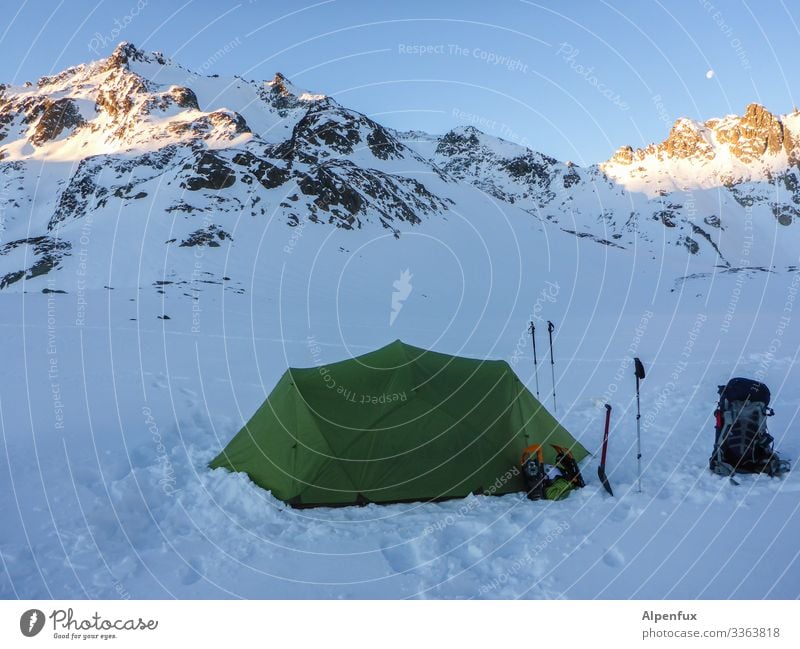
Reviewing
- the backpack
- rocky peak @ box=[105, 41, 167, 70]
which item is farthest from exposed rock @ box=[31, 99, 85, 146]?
the backpack

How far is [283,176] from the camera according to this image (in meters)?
60.8

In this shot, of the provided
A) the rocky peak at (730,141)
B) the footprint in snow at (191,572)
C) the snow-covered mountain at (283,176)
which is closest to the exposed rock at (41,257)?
the snow-covered mountain at (283,176)

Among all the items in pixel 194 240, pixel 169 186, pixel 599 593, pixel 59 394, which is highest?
pixel 169 186

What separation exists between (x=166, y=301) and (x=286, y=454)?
2263 cm

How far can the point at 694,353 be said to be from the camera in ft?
57.7

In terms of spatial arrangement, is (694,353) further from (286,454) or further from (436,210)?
(436,210)

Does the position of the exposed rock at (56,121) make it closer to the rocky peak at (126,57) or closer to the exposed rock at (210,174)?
the rocky peak at (126,57)

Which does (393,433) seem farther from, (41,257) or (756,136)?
(756,136)

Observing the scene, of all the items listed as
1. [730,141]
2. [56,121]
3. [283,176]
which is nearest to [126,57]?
[56,121]

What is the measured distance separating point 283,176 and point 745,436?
6062cm

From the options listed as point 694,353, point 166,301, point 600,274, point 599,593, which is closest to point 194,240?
point 166,301

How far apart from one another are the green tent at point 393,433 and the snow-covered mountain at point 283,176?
31550 millimetres

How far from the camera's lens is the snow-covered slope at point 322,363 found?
5539mm

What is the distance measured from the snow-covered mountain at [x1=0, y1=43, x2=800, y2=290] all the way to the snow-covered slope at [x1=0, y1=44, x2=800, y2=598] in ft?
2.48
